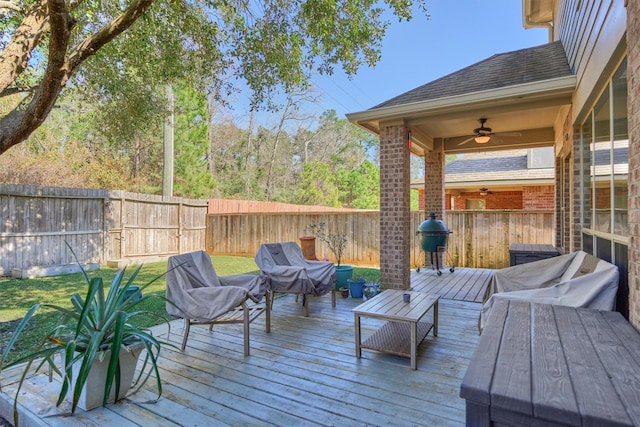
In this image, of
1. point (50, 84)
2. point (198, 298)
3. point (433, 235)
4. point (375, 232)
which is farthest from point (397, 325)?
point (375, 232)

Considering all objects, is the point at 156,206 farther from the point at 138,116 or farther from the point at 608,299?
the point at 608,299

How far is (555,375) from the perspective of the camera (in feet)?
4.50

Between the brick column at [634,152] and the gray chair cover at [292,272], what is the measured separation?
3.09m

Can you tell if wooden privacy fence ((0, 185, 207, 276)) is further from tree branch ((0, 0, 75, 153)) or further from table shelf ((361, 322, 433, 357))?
table shelf ((361, 322, 433, 357))

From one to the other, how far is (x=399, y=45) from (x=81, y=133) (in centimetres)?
1707

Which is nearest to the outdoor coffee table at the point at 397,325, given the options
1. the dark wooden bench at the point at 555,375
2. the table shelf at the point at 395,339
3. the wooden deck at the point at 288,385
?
the table shelf at the point at 395,339

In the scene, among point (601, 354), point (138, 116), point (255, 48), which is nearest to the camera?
point (601, 354)

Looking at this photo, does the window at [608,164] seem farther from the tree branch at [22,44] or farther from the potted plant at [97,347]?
the tree branch at [22,44]

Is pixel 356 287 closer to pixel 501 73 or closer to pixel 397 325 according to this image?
pixel 397 325

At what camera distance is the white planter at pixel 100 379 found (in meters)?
2.26

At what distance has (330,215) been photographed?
1007cm

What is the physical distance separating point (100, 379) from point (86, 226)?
25.0 feet

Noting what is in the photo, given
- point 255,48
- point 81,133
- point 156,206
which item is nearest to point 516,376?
point 255,48

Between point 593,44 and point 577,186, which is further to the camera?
point 577,186
